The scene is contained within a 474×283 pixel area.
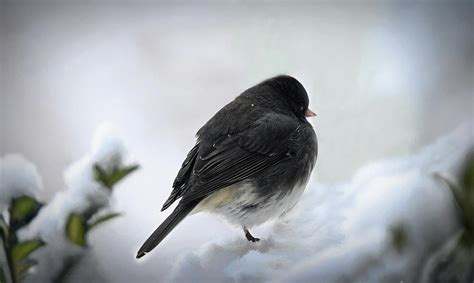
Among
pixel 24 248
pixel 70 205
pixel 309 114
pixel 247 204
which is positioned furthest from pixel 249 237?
pixel 24 248

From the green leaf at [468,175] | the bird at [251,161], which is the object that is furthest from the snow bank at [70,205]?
the green leaf at [468,175]

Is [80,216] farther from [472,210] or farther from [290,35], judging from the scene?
[472,210]

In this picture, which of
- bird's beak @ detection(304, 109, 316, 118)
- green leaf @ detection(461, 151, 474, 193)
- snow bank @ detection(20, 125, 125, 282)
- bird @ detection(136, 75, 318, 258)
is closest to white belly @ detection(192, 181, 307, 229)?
bird @ detection(136, 75, 318, 258)

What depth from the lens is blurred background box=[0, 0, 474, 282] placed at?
1760mm

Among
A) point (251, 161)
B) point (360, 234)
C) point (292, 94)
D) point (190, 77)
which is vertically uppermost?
point (190, 77)

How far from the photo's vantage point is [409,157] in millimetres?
1774

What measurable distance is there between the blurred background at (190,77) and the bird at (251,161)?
0.16ft

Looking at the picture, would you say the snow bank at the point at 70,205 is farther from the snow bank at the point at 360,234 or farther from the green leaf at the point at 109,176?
the snow bank at the point at 360,234

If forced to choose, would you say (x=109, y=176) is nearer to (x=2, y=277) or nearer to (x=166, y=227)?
(x=166, y=227)

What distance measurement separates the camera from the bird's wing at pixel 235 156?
166 cm

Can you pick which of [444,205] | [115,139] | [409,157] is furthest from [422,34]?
[115,139]

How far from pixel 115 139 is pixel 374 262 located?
796 millimetres

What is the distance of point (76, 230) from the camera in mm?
1764

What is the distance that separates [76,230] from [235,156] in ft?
1.61
